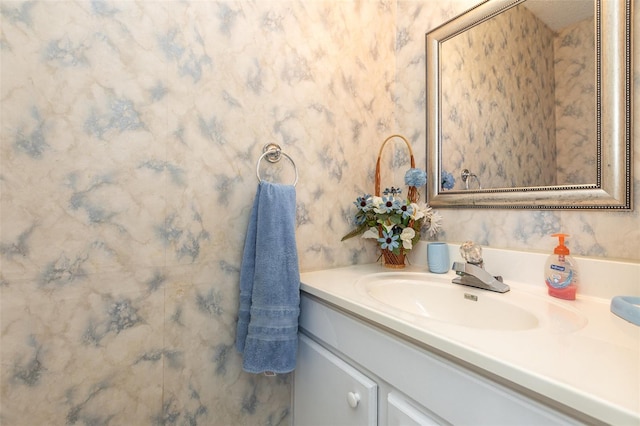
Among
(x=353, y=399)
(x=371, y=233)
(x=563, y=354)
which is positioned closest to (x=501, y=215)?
(x=371, y=233)

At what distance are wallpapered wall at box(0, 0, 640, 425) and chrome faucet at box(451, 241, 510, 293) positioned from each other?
0.48 feet

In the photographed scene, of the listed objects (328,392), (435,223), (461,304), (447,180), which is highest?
(447,180)

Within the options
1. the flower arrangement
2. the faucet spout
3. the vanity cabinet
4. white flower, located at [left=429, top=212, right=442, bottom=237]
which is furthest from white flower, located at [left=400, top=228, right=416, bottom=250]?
the vanity cabinet

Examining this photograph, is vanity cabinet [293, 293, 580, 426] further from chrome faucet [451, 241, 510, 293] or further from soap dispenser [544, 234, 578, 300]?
soap dispenser [544, 234, 578, 300]

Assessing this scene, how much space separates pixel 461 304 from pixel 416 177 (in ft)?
1.64

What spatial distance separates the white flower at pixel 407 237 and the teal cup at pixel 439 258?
74mm

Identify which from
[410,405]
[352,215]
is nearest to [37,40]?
[352,215]

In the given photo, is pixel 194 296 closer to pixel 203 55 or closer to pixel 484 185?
pixel 203 55

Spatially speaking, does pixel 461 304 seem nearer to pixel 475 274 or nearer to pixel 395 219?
pixel 475 274

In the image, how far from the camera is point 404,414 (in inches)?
24.8

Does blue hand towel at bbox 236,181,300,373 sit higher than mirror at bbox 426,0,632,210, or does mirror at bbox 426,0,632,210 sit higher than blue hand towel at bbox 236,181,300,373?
mirror at bbox 426,0,632,210

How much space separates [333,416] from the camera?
2.75ft

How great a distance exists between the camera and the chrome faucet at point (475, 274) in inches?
33.7

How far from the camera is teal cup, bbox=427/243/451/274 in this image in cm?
108
